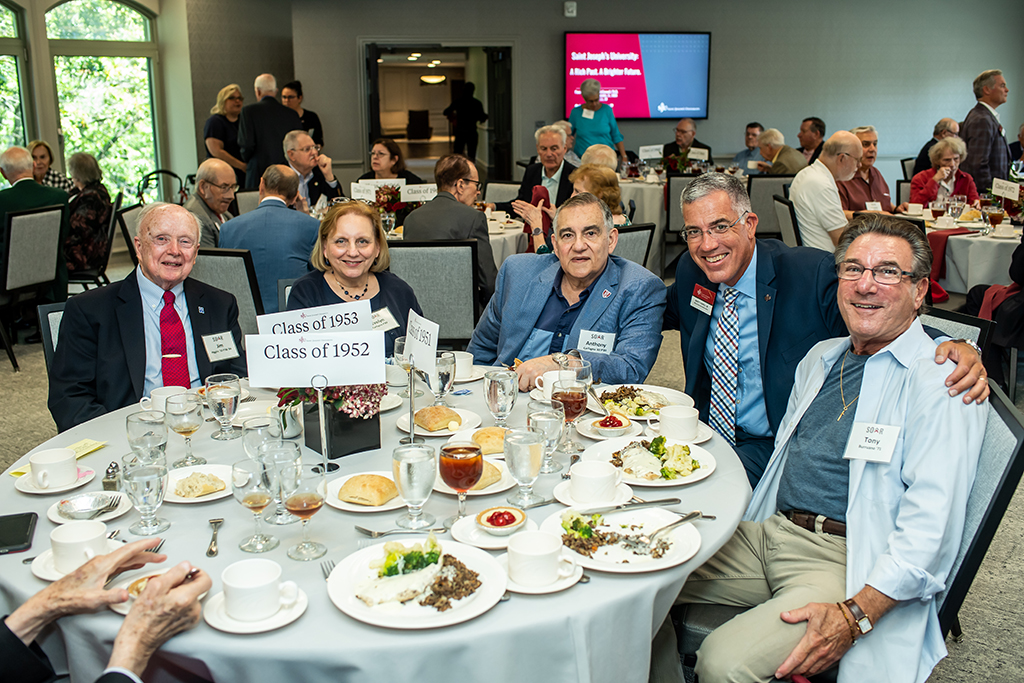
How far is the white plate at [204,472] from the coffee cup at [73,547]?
0.24 meters

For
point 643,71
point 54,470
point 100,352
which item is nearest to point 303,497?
point 54,470

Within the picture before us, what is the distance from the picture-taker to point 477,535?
156cm

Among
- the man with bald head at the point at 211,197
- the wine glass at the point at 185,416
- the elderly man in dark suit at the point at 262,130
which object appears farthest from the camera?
the elderly man in dark suit at the point at 262,130

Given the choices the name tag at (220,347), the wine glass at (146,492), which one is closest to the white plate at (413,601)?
the wine glass at (146,492)

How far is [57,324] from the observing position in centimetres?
270

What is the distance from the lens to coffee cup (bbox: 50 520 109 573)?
1439mm

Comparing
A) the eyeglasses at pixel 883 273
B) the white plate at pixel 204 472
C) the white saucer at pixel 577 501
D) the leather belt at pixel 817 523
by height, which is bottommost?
the leather belt at pixel 817 523

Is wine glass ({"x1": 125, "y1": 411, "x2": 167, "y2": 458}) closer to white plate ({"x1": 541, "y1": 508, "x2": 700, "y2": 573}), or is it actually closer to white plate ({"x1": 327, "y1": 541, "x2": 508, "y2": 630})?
white plate ({"x1": 327, "y1": 541, "x2": 508, "y2": 630})

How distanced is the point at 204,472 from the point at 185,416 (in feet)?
0.56

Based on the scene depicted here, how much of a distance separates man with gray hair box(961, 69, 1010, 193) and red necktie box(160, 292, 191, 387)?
7302mm

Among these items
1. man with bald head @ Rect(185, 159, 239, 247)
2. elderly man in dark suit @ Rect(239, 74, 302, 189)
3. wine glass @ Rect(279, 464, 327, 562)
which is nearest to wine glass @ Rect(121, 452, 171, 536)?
wine glass @ Rect(279, 464, 327, 562)

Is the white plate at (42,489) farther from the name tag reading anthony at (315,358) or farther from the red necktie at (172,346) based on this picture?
the red necktie at (172,346)

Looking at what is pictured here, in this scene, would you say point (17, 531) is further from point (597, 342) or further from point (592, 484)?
point (597, 342)

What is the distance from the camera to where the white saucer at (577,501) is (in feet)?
5.57
